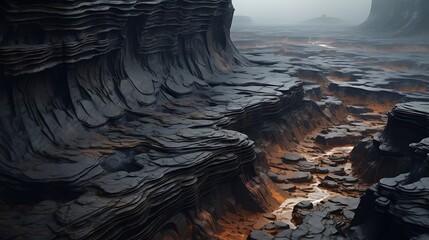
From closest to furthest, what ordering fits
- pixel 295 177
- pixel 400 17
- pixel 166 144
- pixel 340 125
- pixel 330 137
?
pixel 166 144
pixel 295 177
pixel 330 137
pixel 340 125
pixel 400 17

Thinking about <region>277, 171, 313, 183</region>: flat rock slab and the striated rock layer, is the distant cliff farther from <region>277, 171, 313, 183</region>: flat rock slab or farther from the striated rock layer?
<region>277, 171, 313, 183</region>: flat rock slab

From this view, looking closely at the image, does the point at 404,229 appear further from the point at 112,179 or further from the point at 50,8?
the point at 50,8

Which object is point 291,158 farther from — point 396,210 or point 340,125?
point 396,210

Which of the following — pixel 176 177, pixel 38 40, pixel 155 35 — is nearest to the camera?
pixel 176 177

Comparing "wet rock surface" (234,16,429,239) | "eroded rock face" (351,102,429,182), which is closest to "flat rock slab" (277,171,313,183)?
"wet rock surface" (234,16,429,239)

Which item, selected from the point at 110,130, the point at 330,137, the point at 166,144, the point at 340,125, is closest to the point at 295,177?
the point at 330,137

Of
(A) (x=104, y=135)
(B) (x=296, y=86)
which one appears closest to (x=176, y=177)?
(A) (x=104, y=135)

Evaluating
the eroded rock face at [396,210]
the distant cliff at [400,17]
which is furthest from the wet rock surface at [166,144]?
the distant cliff at [400,17]
